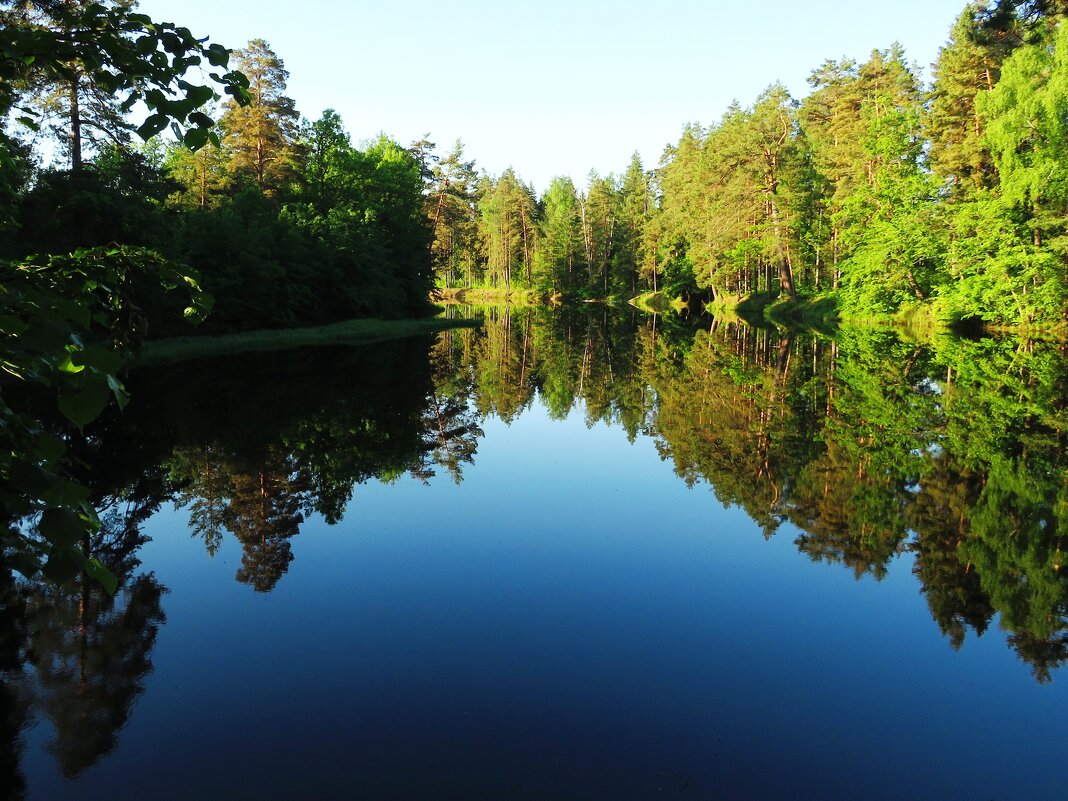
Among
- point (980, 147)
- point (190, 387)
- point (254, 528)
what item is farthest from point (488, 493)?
point (980, 147)

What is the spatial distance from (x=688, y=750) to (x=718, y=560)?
12.4 feet

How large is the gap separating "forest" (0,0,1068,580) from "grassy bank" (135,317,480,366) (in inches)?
55.1

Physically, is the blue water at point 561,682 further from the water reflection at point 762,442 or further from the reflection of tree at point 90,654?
the water reflection at point 762,442

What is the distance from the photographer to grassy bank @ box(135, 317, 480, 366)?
25998 mm

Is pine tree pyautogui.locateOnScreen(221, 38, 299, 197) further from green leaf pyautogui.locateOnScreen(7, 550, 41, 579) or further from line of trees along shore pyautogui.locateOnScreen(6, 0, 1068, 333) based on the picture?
green leaf pyautogui.locateOnScreen(7, 550, 41, 579)

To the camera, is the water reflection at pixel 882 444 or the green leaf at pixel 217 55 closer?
the green leaf at pixel 217 55

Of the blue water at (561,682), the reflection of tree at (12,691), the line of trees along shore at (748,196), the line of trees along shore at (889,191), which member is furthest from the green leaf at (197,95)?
the line of trees along shore at (889,191)

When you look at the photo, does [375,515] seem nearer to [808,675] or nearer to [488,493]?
[488,493]

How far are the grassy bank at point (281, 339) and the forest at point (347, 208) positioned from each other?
140 centimetres

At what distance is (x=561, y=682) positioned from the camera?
5.52 m

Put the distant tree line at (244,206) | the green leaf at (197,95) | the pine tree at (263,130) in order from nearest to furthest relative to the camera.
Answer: the green leaf at (197,95)
the distant tree line at (244,206)
the pine tree at (263,130)

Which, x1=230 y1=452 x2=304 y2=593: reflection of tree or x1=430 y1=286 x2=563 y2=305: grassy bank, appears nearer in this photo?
x1=230 y1=452 x2=304 y2=593: reflection of tree

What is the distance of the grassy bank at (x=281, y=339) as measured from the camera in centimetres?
2600

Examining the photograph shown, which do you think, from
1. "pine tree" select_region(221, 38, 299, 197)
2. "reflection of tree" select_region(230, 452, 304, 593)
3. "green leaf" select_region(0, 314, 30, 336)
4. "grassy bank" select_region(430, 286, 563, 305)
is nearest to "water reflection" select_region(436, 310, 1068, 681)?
"reflection of tree" select_region(230, 452, 304, 593)
